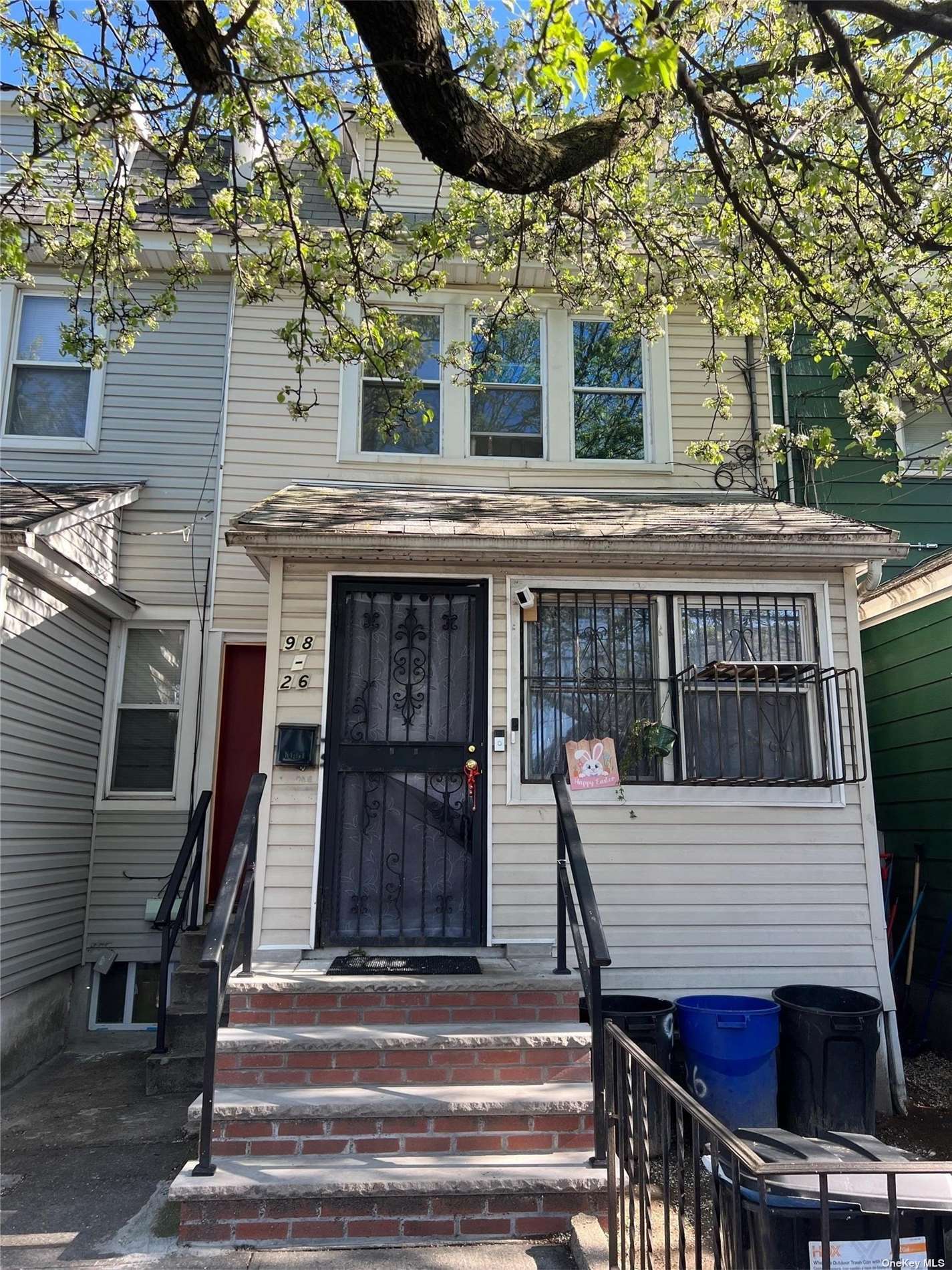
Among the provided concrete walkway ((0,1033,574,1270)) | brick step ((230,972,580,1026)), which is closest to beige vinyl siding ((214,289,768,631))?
brick step ((230,972,580,1026))

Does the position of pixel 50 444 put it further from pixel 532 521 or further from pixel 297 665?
pixel 532 521

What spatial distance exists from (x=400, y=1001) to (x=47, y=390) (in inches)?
229

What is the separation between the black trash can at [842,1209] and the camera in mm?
2295

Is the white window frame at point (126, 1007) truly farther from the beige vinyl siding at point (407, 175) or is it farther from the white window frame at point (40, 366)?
the beige vinyl siding at point (407, 175)

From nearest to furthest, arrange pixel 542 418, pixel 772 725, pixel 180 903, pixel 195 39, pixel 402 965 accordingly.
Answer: pixel 195 39, pixel 402 965, pixel 772 725, pixel 180 903, pixel 542 418

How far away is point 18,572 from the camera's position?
214 inches

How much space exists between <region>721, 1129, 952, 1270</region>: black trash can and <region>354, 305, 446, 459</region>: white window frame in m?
5.68

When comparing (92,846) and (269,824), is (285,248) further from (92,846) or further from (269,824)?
(92,846)

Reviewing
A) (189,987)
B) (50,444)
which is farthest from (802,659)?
(50,444)

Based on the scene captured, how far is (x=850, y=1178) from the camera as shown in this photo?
2.46 meters

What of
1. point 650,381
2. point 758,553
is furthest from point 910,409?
point 758,553

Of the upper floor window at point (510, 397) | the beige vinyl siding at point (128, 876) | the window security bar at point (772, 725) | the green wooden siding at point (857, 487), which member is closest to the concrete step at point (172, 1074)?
the beige vinyl siding at point (128, 876)

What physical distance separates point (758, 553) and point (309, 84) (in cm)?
383

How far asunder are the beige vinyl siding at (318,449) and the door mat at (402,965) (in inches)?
126
